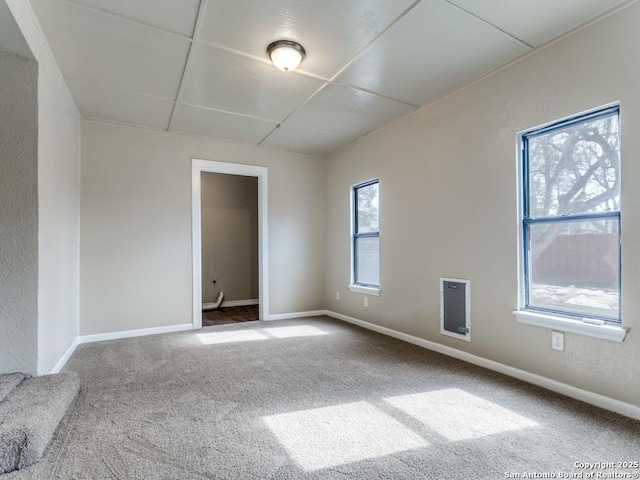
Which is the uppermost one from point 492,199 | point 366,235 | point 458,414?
point 492,199

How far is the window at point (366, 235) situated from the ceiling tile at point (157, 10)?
2757 mm

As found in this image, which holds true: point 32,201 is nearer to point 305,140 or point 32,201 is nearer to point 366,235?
point 305,140

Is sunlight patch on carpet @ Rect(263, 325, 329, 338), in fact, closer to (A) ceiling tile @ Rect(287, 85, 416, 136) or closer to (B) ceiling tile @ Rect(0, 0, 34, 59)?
(A) ceiling tile @ Rect(287, 85, 416, 136)

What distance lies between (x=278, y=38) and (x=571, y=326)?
286cm

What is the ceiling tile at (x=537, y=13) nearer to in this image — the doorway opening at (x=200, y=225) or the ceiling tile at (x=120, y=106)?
the ceiling tile at (x=120, y=106)

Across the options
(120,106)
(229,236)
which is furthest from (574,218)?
(229,236)

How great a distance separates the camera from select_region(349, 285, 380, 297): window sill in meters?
4.20

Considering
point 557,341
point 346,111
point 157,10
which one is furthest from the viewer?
point 346,111

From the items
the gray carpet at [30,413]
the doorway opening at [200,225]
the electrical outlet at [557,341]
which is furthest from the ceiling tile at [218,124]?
the electrical outlet at [557,341]

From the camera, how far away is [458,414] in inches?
81.7

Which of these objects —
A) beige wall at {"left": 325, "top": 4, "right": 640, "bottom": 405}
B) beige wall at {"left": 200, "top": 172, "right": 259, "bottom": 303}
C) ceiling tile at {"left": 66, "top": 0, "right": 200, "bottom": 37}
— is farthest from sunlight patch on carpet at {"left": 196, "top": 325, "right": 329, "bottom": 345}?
ceiling tile at {"left": 66, "top": 0, "right": 200, "bottom": 37}

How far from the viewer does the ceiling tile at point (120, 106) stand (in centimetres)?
316

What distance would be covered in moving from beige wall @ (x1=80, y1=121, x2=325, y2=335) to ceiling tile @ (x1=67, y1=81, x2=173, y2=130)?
0.82 feet

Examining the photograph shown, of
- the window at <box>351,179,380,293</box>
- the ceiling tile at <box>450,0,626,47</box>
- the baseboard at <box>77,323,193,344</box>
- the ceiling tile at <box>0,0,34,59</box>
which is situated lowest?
the baseboard at <box>77,323,193,344</box>
